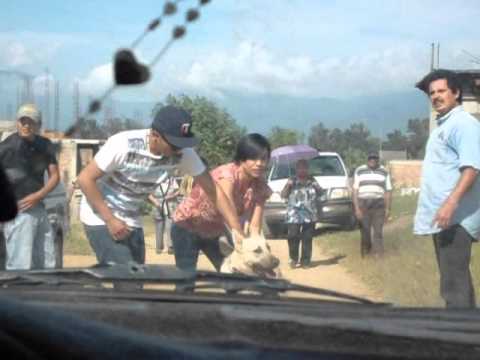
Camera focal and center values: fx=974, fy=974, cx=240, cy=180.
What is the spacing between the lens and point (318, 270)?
43.7 feet

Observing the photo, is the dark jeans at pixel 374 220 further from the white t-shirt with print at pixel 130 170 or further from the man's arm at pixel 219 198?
the white t-shirt with print at pixel 130 170

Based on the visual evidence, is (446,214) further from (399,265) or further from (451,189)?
(399,265)

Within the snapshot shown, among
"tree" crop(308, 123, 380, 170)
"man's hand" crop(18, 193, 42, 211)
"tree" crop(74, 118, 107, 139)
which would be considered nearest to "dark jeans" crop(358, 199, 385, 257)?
"man's hand" crop(18, 193, 42, 211)

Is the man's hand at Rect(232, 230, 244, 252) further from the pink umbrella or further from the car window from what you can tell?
the car window

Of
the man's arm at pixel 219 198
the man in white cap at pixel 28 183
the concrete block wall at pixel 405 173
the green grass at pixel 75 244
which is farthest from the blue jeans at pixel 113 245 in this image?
the concrete block wall at pixel 405 173

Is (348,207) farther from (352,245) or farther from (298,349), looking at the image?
(298,349)

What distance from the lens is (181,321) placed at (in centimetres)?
284

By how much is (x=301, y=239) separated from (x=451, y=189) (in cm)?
774

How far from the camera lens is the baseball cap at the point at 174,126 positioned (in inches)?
231

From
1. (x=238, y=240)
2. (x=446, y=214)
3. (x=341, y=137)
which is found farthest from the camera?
(x=341, y=137)

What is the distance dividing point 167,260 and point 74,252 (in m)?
1.65

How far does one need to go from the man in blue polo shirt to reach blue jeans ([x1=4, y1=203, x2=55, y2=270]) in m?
3.09

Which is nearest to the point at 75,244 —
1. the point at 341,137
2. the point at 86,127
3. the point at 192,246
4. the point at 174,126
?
the point at 192,246

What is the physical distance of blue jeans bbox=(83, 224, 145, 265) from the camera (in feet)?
19.8
